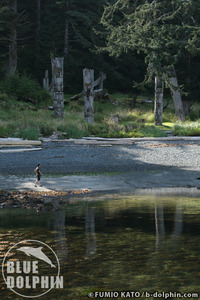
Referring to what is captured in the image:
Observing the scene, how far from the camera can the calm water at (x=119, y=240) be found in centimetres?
550

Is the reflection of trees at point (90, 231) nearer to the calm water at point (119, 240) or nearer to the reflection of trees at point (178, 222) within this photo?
→ the calm water at point (119, 240)

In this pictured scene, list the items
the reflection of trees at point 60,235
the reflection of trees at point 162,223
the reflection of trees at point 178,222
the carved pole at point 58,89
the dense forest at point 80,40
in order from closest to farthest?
the reflection of trees at point 60,235 → the reflection of trees at point 162,223 → the reflection of trees at point 178,222 → the carved pole at point 58,89 → the dense forest at point 80,40

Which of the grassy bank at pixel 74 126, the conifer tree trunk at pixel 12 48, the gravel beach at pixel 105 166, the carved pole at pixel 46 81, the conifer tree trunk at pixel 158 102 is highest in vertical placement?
the conifer tree trunk at pixel 12 48

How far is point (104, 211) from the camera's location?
30.8ft

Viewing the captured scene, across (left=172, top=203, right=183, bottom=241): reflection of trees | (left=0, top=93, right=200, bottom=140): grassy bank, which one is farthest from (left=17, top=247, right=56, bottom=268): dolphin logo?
(left=0, top=93, right=200, bottom=140): grassy bank

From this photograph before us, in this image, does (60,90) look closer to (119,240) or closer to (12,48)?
(12,48)

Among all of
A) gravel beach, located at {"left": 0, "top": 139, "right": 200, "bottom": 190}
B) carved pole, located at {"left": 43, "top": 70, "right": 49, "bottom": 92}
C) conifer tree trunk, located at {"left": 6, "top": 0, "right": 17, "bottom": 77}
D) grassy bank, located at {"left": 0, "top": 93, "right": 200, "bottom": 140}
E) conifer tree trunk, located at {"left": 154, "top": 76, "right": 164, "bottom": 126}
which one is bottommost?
gravel beach, located at {"left": 0, "top": 139, "right": 200, "bottom": 190}

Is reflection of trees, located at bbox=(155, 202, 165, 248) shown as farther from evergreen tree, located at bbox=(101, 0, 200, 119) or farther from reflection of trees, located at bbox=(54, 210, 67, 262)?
evergreen tree, located at bbox=(101, 0, 200, 119)

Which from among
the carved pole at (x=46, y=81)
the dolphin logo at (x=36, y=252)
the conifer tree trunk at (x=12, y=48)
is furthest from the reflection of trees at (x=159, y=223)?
the carved pole at (x=46, y=81)

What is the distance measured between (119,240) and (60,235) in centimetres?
100

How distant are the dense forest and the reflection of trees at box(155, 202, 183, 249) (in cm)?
1997

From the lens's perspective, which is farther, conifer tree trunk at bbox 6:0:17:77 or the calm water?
conifer tree trunk at bbox 6:0:17:77

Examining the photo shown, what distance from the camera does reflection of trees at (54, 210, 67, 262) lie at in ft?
21.4

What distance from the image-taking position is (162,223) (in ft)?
27.3
